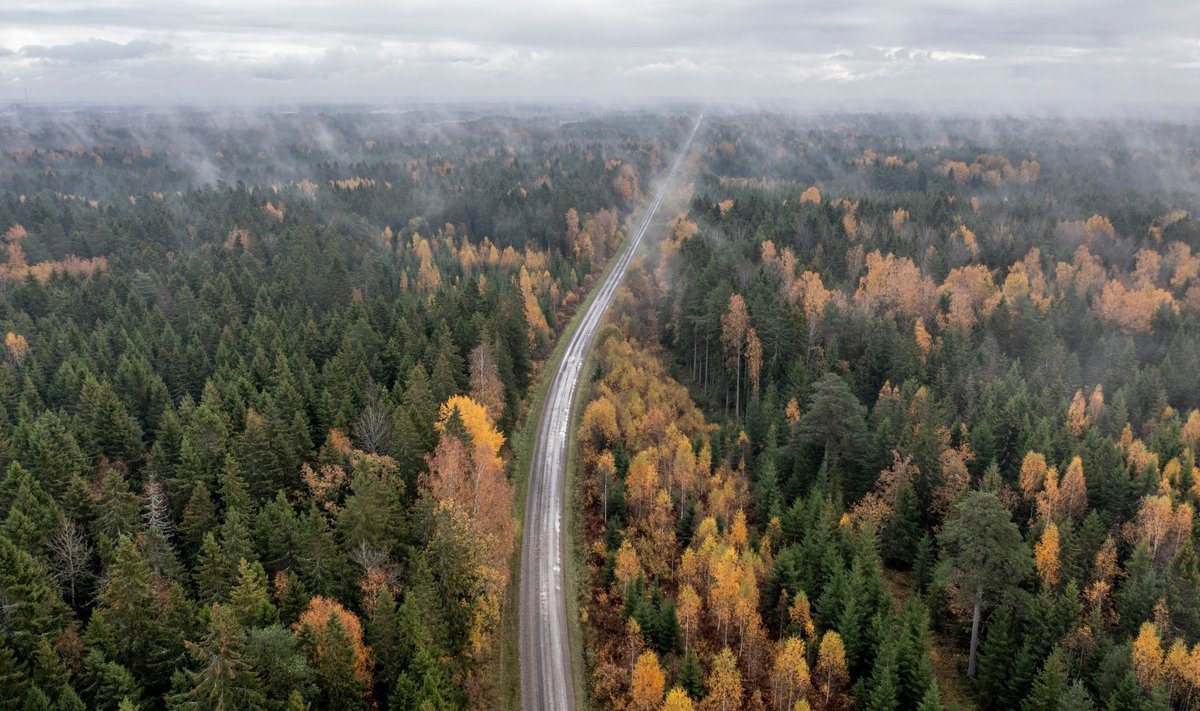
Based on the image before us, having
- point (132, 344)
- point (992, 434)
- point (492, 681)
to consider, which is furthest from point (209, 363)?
point (992, 434)

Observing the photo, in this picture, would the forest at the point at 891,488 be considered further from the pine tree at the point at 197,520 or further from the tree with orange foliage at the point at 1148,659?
the pine tree at the point at 197,520

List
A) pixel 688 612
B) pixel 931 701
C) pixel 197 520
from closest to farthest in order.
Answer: pixel 931 701 → pixel 197 520 → pixel 688 612

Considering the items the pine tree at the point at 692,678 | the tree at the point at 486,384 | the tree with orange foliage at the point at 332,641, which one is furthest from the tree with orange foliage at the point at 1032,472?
the tree with orange foliage at the point at 332,641

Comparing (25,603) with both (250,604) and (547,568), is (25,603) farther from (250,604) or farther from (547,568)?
(547,568)

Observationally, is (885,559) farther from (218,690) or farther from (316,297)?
(316,297)

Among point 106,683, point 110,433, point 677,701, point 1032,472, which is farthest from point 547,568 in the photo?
point 1032,472

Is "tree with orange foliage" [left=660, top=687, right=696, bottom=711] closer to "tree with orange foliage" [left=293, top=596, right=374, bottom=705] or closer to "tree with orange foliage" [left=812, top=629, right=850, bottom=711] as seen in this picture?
"tree with orange foliage" [left=812, top=629, right=850, bottom=711]
